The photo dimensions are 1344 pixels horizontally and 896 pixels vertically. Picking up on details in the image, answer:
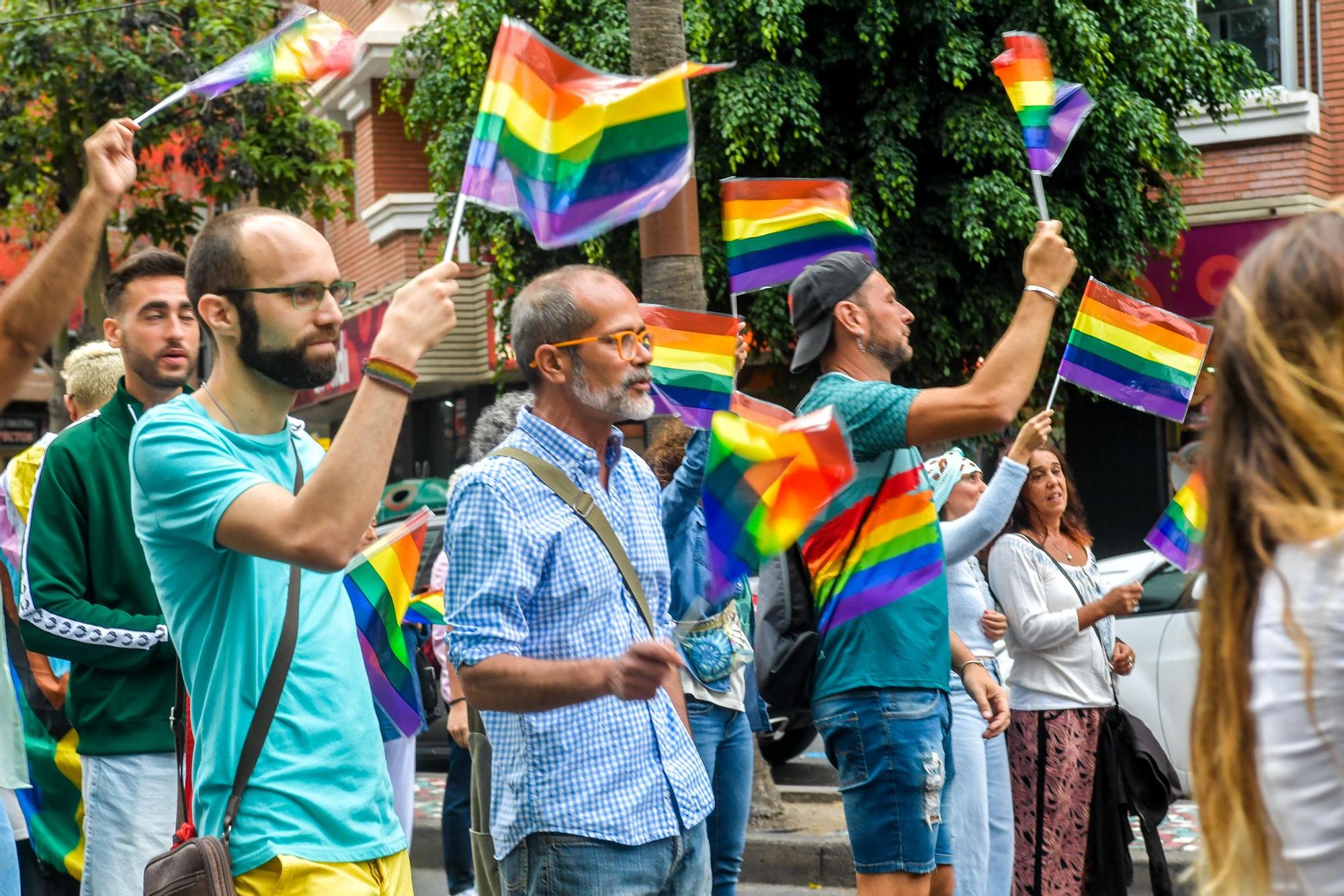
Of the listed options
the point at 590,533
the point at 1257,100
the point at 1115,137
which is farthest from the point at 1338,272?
the point at 1257,100

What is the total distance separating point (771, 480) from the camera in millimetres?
3033

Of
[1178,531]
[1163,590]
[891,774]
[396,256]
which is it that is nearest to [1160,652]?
[1163,590]

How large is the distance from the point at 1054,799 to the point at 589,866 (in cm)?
323

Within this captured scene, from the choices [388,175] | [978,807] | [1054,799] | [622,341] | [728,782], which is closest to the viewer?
[622,341]

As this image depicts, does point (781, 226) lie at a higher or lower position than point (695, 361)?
higher

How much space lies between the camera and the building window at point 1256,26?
15992mm

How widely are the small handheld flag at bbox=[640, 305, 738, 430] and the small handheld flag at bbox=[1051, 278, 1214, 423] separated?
1.47 m

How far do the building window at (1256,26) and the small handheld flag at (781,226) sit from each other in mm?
12285

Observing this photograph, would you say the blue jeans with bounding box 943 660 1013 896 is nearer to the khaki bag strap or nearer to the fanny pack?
the fanny pack

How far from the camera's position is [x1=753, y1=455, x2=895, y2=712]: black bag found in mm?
4219

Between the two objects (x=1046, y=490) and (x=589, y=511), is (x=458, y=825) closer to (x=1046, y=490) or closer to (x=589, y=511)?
(x=1046, y=490)

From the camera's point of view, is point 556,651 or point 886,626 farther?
point 886,626

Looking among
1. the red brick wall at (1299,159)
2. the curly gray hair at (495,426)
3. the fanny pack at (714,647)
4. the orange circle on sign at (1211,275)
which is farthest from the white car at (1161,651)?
the red brick wall at (1299,159)

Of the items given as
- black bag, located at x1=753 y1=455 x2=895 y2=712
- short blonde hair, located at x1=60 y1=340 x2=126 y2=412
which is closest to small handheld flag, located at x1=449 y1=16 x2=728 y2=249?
black bag, located at x1=753 y1=455 x2=895 y2=712
